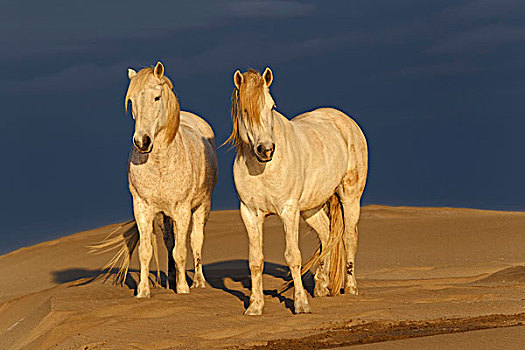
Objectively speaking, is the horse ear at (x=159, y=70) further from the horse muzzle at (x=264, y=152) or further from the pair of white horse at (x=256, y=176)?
the horse muzzle at (x=264, y=152)

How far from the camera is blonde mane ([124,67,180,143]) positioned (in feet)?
26.2

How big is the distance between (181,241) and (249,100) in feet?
8.72

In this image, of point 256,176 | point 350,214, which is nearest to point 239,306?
point 256,176

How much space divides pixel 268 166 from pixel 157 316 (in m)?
2.01

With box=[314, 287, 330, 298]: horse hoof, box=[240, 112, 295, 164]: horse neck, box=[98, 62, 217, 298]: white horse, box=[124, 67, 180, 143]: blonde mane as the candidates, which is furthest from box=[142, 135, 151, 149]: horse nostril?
box=[314, 287, 330, 298]: horse hoof

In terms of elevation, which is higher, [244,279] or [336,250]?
[336,250]

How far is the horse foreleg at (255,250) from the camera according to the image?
23.8ft

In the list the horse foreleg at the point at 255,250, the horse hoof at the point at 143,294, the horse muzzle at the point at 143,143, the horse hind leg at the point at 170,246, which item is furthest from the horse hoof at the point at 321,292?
the horse muzzle at the point at 143,143

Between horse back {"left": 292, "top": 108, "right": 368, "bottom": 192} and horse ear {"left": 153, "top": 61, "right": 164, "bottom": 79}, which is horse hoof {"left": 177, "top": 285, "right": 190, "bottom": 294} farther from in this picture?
horse ear {"left": 153, "top": 61, "right": 164, "bottom": 79}

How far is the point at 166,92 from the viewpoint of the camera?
8.27 meters

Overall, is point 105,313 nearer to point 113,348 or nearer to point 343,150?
point 113,348

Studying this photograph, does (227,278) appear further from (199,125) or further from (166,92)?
(166,92)

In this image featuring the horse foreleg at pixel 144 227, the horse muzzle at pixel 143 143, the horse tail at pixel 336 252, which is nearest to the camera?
the horse muzzle at pixel 143 143

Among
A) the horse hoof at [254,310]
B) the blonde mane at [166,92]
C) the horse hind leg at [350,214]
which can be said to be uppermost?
the blonde mane at [166,92]
